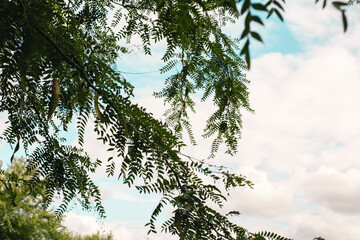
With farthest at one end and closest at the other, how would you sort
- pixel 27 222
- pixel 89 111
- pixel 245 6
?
1. pixel 27 222
2. pixel 89 111
3. pixel 245 6

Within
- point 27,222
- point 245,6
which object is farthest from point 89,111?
point 27,222

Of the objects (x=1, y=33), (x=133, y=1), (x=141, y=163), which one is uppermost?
(x=133, y=1)

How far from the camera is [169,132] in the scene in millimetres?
1479

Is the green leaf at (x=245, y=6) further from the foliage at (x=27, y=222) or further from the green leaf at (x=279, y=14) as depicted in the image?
the foliage at (x=27, y=222)

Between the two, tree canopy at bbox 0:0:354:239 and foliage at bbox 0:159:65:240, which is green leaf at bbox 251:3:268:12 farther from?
foliage at bbox 0:159:65:240

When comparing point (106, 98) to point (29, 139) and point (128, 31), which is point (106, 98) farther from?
point (128, 31)

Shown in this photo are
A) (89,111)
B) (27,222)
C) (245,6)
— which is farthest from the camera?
(27,222)

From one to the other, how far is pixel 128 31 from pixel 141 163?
1907 millimetres

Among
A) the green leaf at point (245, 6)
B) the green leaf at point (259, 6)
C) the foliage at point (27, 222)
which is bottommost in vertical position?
the green leaf at point (245, 6)

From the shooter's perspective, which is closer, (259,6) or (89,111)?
(259,6)

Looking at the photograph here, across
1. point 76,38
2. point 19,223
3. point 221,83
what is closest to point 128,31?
point 221,83

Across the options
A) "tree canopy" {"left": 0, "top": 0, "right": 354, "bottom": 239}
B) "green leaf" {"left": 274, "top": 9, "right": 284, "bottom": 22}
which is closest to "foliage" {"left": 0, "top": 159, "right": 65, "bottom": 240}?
"tree canopy" {"left": 0, "top": 0, "right": 354, "bottom": 239}

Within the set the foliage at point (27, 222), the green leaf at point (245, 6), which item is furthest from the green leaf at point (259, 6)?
the foliage at point (27, 222)

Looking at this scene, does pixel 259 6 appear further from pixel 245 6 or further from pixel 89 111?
pixel 89 111
